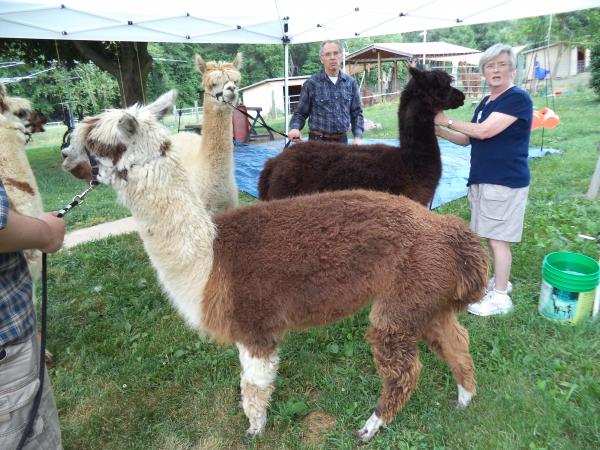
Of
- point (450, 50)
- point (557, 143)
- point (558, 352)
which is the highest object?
point (450, 50)

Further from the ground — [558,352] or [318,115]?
[318,115]

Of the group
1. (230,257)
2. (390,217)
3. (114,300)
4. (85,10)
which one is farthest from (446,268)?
(85,10)

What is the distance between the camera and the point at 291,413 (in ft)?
7.18

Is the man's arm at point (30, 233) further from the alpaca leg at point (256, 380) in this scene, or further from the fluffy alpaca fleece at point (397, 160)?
the fluffy alpaca fleece at point (397, 160)

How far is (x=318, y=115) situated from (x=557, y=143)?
6.48 m

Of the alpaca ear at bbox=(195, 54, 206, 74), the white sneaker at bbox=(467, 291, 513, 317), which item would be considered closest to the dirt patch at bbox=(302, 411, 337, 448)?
the white sneaker at bbox=(467, 291, 513, 317)

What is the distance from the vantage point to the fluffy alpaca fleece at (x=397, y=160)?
320 cm

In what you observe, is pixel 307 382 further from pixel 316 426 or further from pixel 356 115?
pixel 356 115

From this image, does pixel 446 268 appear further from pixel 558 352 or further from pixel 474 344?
pixel 558 352

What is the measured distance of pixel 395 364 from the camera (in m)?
1.84

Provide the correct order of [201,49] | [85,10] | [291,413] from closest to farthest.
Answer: [291,413] < [85,10] < [201,49]

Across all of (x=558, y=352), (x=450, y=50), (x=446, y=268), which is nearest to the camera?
(x=446, y=268)

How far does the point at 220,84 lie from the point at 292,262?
2290 millimetres

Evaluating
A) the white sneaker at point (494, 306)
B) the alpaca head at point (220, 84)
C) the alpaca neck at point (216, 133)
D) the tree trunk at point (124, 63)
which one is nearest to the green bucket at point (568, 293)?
the white sneaker at point (494, 306)
